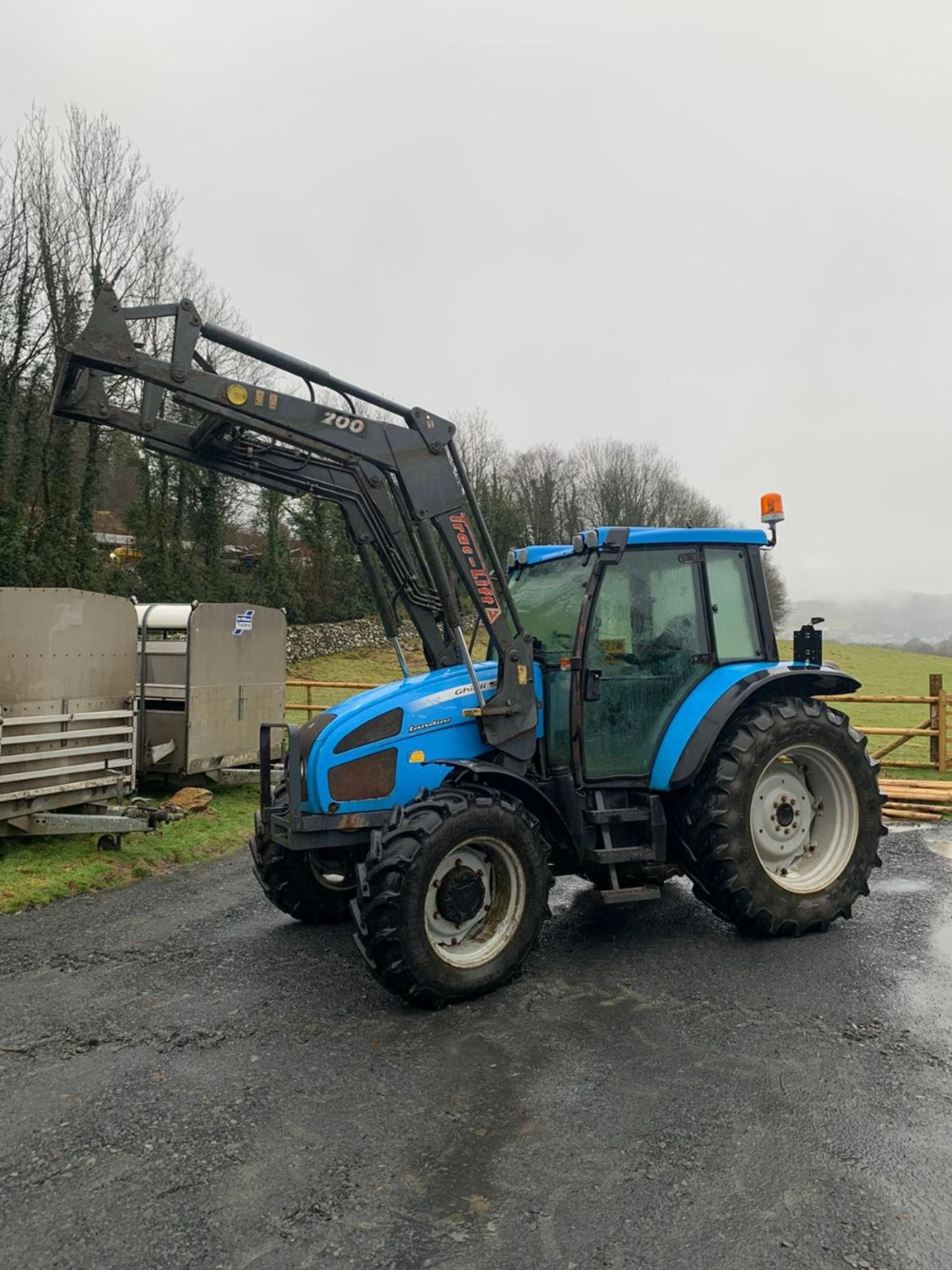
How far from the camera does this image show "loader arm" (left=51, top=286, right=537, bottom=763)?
13.8ft

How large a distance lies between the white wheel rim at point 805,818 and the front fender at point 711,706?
44 cm

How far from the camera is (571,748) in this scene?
5.12 m

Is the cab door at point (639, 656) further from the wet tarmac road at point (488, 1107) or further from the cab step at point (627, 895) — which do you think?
the wet tarmac road at point (488, 1107)

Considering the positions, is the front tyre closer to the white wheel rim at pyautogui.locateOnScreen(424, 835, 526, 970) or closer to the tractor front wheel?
the tractor front wheel

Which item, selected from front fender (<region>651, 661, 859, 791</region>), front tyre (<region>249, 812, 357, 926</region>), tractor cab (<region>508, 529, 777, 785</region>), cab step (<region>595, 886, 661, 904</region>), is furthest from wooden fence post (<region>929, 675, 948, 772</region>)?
front tyre (<region>249, 812, 357, 926</region>)

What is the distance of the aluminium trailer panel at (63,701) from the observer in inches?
285

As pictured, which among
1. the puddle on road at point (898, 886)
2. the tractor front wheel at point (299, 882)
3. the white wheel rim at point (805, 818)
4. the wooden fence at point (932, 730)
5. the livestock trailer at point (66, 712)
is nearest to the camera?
the tractor front wheel at point (299, 882)

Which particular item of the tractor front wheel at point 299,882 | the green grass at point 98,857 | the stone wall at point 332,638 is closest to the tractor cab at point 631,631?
the tractor front wheel at point 299,882

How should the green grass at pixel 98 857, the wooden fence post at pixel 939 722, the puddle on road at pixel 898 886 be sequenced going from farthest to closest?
1. the wooden fence post at pixel 939 722
2. the green grass at pixel 98 857
3. the puddle on road at pixel 898 886

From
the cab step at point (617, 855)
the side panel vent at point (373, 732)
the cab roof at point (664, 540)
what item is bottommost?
the cab step at point (617, 855)

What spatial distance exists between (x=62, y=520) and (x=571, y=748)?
1868 centimetres

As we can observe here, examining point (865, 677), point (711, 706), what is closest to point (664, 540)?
point (711, 706)

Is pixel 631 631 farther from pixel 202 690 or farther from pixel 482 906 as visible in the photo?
pixel 202 690

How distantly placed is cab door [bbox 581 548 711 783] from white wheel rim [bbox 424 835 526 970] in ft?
2.86
